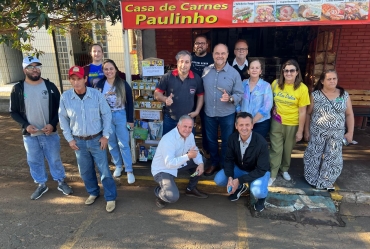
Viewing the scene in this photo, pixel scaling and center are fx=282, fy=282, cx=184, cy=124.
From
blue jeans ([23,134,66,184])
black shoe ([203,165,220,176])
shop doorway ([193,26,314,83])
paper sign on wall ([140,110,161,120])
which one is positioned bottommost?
black shoe ([203,165,220,176])

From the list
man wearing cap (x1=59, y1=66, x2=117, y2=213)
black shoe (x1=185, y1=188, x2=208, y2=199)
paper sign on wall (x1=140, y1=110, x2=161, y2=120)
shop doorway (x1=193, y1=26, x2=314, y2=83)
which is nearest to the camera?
man wearing cap (x1=59, y1=66, x2=117, y2=213)

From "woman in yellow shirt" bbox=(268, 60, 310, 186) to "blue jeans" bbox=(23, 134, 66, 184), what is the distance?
3.11 m

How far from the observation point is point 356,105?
624 cm

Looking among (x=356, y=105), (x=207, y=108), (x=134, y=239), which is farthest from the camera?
(x=356, y=105)

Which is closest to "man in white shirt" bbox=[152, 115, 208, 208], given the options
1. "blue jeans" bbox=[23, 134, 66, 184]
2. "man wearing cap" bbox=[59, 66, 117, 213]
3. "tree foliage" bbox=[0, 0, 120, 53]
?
"man wearing cap" bbox=[59, 66, 117, 213]

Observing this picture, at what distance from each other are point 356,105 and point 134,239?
558 centimetres

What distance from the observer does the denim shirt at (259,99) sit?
12.6 ft

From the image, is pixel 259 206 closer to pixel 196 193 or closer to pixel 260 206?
pixel 260 206

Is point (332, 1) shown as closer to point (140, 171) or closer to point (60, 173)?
point (140, 171)

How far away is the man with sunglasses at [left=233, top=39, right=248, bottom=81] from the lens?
412 cm

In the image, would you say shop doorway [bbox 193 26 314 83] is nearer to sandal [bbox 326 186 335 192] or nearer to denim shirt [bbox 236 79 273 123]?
denim shirt [bbox 236 79 273 123]

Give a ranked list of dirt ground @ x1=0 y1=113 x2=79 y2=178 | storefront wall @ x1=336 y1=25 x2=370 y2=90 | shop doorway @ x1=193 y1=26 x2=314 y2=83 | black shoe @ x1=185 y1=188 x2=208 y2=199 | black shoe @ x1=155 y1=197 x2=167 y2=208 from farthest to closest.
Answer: shop doorway @ x1=193 y1=26 x2=314 y2=83
storefront wall @ x1=336 y1=25 x2=370 y2=90
dirt ground @ x1=0 y1=113 x2=79 y2=178
black shoe @ x1=185 y1=188 x2=208 y2=199
black shoe @ x1=155 y1=197 x2=167 y2=208

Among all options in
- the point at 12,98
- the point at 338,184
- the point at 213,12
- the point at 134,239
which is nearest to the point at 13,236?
the point at 134,239

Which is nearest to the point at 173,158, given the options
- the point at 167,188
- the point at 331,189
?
the point at 167,188
